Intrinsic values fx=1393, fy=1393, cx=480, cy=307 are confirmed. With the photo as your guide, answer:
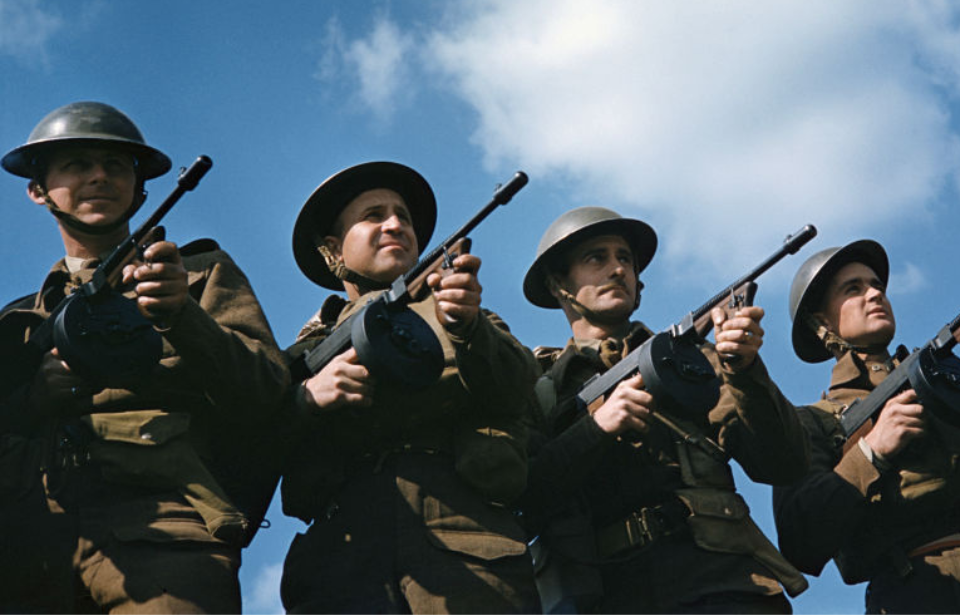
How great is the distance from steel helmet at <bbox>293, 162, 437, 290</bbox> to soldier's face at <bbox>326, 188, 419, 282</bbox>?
10cm

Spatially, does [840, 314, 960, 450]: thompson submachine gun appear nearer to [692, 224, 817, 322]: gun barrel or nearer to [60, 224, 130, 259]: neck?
[692, 224, 817, 322]: gun barrel

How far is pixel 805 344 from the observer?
11867 millimetres

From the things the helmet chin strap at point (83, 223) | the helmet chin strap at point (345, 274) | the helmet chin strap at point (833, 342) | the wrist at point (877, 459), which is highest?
the helmet chin strap at point (833, 342)

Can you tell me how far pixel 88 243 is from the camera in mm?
8648

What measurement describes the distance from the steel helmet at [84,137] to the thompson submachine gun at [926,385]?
5.28 meters

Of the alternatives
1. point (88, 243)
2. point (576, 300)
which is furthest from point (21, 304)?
point (576, 300)

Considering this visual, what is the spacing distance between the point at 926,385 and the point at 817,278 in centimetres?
182

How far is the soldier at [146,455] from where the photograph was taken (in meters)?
7.14

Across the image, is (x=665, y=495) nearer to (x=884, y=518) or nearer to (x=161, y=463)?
(x=884, y=518)

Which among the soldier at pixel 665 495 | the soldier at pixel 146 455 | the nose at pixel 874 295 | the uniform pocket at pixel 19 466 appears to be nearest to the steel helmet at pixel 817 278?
the nose at pixel 874 295

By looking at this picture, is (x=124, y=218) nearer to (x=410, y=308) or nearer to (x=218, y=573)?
(x=410, y=308)

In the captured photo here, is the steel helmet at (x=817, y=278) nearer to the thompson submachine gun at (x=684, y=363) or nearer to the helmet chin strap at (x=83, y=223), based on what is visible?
the thompson submachine gun at (x=684, y=363)

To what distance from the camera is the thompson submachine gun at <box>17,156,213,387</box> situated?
7.36 metres

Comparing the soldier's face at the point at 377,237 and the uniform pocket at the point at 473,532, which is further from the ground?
the soldier's face at the point at 377,237
